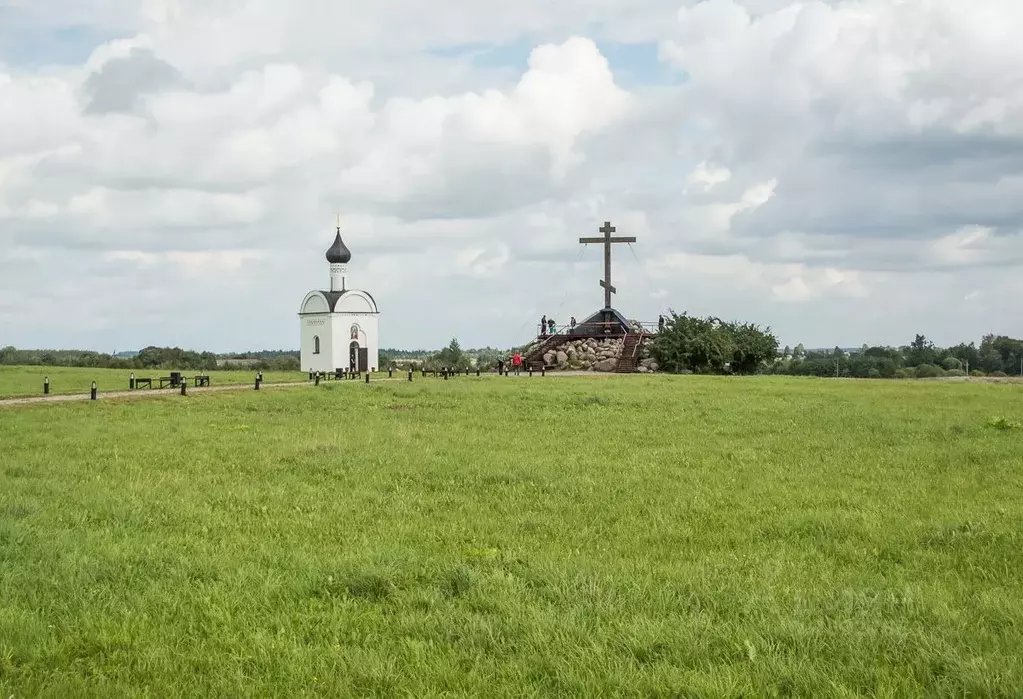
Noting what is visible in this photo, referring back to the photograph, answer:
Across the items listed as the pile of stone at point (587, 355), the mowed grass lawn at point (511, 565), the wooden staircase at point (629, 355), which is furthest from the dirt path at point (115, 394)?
the wooden staircase at point (629, 355)

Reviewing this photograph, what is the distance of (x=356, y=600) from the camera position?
7664 millimetres

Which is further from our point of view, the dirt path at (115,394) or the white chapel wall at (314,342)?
the white chapel wall at (314,342)

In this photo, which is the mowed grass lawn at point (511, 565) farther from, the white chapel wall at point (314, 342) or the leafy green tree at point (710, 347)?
the white chapel wall at point (314, 342)

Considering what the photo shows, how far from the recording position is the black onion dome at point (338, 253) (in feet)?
211

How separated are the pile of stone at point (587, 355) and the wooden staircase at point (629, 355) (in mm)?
271

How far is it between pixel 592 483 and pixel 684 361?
37829mm

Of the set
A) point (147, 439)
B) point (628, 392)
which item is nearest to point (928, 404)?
point (628, 392)

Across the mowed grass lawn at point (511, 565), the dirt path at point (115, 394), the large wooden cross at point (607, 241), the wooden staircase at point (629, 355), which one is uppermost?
the large wooden cross at point (607, 241)

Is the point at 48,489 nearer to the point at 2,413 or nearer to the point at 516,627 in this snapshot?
the point at 516,627

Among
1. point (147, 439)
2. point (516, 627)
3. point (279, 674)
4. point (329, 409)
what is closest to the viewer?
point (279, 674)

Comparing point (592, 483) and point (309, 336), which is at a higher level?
point (309, 336)

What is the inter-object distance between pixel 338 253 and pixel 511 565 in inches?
2255

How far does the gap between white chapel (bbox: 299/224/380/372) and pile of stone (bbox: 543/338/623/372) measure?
1407 centimetres

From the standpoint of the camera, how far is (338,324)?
62906 mm
